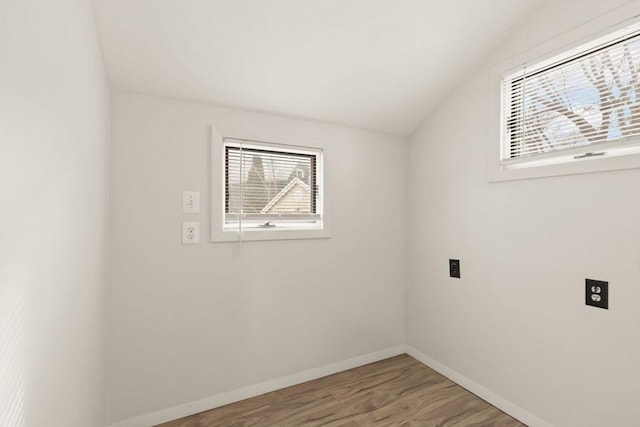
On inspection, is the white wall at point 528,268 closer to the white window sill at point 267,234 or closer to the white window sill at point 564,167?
the white window sill at point 564,167

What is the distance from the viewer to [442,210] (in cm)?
235

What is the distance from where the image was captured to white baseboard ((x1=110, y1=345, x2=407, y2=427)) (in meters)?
1.75

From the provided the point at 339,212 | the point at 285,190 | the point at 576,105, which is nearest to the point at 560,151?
the point at 576,105

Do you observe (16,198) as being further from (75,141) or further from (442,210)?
(442,210)

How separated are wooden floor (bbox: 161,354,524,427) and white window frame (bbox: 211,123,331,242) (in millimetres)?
1097

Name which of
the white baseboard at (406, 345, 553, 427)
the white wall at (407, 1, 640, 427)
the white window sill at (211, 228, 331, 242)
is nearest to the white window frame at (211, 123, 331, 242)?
the white window sill at (211, 228, 331, 242)

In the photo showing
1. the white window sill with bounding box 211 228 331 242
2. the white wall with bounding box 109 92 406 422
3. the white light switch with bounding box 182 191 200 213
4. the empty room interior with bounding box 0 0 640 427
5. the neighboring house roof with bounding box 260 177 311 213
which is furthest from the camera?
the neighboring house roof with bounding box 260 177 311 213

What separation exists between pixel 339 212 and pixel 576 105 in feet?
5.18

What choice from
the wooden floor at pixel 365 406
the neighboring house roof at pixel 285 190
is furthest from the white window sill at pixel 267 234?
the wooden floor at pixel 365 406

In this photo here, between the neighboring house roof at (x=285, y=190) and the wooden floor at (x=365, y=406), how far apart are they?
1316mm

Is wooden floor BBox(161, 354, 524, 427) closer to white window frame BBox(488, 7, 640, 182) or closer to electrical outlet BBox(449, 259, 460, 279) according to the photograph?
electrical outlet BBox(449, 259, 460, 279)

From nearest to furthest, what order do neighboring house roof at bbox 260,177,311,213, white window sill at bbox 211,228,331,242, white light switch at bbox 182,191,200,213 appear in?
1. white light switch at bbox 182,191,200,213
2. white window sill at bbox 211,228,331,242
3. neighboring house roof at bbox 260,177,311,213

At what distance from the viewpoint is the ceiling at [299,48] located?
1.44 m

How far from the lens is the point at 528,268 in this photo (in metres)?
1.78
